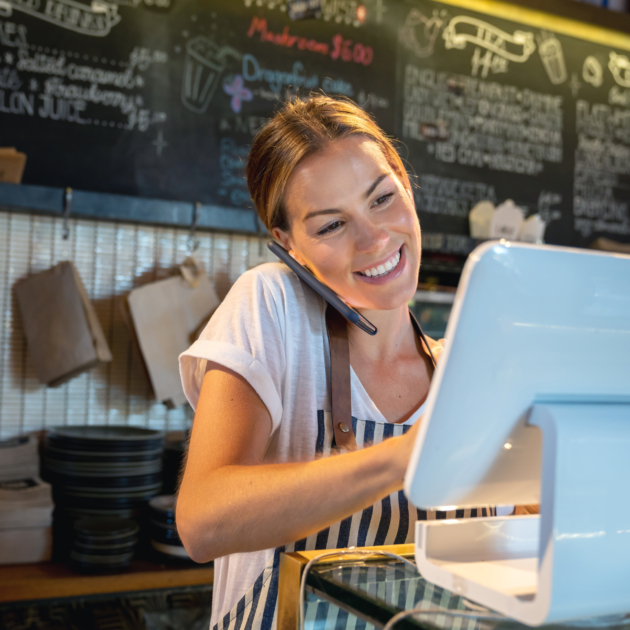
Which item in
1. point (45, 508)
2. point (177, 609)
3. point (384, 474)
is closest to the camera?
point (384, 474)

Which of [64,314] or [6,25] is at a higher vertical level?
[6,25]

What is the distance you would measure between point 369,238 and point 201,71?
62.5 inches

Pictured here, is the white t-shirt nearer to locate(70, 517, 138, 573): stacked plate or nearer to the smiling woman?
the smiling woman

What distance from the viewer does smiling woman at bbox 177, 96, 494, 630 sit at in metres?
0.96

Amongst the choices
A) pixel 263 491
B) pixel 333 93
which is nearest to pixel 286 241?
pixel 263 491

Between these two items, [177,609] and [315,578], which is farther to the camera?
[177,609]

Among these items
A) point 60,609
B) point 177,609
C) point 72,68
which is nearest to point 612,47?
point 72,68

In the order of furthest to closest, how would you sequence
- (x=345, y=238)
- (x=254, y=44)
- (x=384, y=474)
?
1. (x=254, y=44)
2. (x=345, y=238)
3. (x=384, y=474)

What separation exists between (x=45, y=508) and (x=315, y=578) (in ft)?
4.65

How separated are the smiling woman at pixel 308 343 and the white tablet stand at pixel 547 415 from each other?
349mm

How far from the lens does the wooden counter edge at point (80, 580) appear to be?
1.72 m

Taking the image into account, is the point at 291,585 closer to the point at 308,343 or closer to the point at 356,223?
the point at 308,343

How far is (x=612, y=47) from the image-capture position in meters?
3.24

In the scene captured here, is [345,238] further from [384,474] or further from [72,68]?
[72,68]
